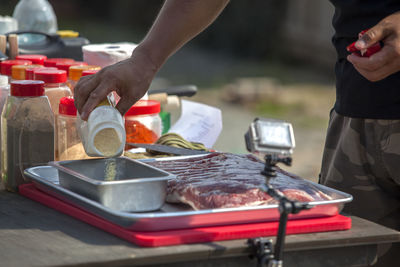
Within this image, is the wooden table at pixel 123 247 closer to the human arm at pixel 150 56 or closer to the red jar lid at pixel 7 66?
the human arm at pixel 150 56

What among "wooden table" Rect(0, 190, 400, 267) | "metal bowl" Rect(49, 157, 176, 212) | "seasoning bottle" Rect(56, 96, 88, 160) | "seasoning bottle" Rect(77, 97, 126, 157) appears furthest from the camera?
"seasoning bottle" Rect(56, 96, 88, 160)

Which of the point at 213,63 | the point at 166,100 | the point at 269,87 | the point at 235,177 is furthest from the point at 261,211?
the point at 213,63

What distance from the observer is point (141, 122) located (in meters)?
1.85

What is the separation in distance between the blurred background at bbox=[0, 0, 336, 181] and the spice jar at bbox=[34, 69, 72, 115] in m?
3.71

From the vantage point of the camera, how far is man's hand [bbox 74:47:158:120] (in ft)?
4.77

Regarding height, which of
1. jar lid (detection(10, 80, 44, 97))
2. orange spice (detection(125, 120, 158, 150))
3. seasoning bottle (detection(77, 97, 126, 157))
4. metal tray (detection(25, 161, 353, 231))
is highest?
jar lid (detection(10, 80, 44, 97))

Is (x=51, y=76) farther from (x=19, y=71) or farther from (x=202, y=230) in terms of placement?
(x=202, y=230)

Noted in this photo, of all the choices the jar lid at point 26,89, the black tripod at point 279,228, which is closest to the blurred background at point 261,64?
the jar lid at point 26,89

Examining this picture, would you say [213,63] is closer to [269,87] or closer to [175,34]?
[269,87]

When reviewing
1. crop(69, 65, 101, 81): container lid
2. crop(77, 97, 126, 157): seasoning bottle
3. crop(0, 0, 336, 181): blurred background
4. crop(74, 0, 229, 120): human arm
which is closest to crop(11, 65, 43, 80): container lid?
crop(69, 65, 101, 81): container lid

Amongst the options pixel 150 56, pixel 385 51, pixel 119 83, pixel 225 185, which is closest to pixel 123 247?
pixel 225 185

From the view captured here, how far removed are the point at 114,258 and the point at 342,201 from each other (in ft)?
1.58

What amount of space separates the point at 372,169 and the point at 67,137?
763 millimetres

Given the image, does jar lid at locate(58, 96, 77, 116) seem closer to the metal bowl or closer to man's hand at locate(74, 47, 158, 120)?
man's hand at locate(74, 47, 158, 120)
